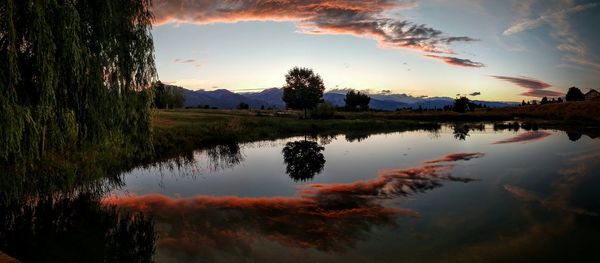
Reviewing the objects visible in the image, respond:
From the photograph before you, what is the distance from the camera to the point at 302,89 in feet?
259

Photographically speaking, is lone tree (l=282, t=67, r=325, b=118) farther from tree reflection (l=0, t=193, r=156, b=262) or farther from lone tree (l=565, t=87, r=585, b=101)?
lone tree (l=565, t=87, r=585, b=101)

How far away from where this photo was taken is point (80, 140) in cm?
1272

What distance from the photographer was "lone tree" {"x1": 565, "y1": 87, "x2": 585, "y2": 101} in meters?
127

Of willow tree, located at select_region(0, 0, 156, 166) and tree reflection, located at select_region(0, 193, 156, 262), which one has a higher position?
willow tree, located at select_region(0, 0, 156, 166)

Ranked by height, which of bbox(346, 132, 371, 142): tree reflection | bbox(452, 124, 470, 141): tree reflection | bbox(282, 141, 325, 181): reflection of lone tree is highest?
bbox(452, 124, 470, 141): tree reflection

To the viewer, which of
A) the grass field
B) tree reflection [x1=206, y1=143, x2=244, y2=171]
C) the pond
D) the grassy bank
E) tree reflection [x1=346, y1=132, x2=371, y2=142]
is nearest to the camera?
the pond

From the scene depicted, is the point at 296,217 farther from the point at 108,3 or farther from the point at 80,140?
the point at 108,3

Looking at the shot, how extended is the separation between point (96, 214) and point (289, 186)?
Result: 31.1 ft

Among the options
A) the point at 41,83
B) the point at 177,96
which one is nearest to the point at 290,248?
the point at 41,83

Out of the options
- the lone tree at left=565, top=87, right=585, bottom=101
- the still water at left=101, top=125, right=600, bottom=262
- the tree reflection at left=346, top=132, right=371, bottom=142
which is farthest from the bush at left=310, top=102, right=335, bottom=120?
the lone tree at left=565, top=87, right=585, bottom=101

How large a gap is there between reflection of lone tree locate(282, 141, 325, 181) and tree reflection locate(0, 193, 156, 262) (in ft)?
35.6

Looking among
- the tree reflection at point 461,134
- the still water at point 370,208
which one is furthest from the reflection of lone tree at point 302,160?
the tree reflection at point 461,134

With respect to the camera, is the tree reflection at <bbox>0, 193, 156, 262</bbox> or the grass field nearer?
the tree reflection at <bbox>0, 193, 156, 262</bbox>

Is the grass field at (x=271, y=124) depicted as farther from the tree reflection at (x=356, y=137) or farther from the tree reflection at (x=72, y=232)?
the tree reflection at (x=356, y=137)
